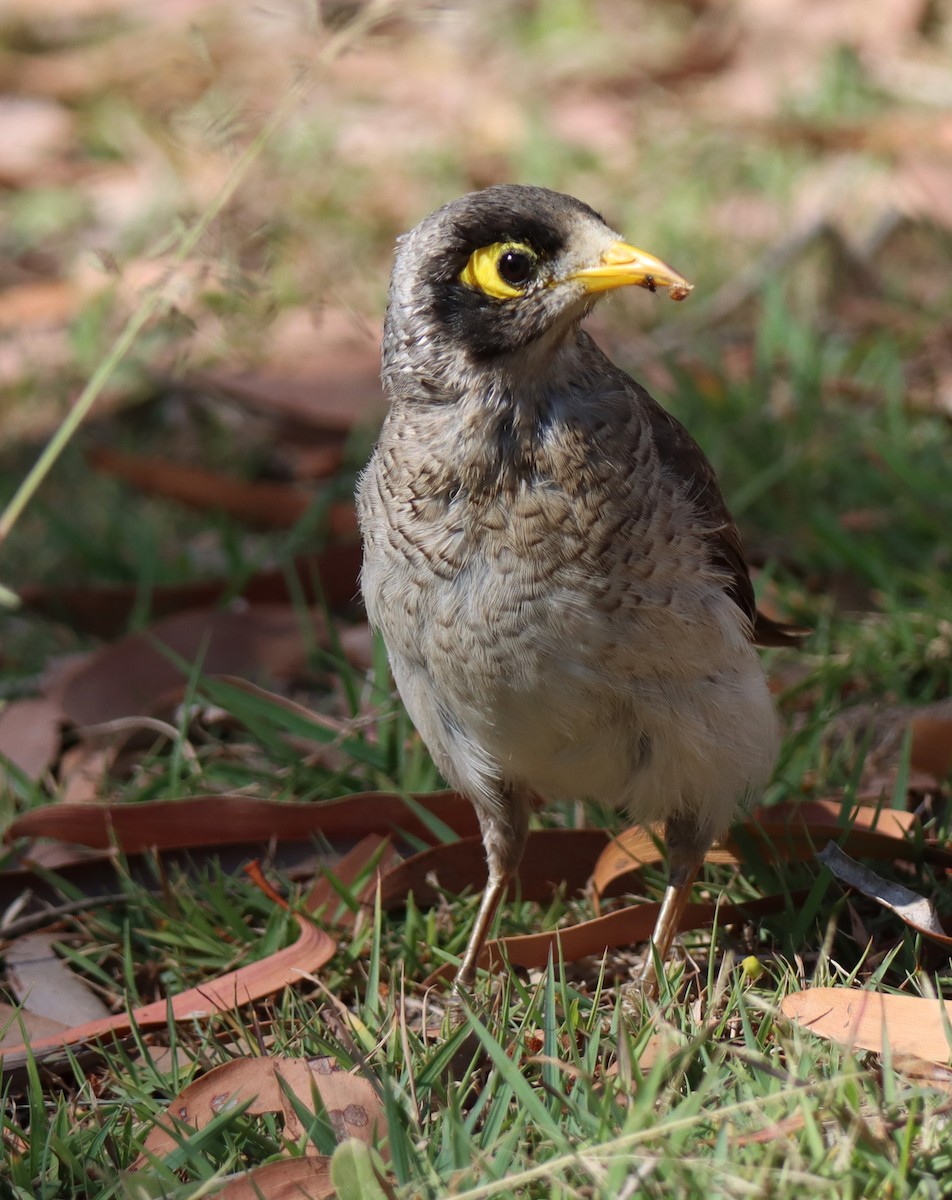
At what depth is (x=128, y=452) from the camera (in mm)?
6172

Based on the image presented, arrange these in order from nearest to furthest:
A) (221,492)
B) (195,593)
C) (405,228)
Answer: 1. (195,593)
2. (221,492)
3. (405,228)

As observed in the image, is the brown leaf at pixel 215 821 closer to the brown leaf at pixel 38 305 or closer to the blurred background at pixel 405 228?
the blurred background at pixel 405 228

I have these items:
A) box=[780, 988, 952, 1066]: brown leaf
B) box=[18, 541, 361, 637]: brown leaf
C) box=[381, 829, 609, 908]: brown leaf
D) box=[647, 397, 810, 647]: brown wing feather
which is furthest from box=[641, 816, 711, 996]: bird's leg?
box=[18, 541, 361, 637]: brown leaf

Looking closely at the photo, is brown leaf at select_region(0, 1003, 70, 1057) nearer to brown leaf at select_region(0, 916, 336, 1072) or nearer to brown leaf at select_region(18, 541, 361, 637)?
brown leaf at select_region(0, 916, 336, 1072)

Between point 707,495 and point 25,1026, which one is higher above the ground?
point 707,495

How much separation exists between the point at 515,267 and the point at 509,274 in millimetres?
19

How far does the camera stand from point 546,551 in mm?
3193

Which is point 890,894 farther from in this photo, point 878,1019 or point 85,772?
point 85,772

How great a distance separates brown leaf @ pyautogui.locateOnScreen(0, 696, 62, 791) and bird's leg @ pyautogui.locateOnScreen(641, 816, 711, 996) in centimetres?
184

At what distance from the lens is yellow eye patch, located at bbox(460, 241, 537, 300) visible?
318 cm

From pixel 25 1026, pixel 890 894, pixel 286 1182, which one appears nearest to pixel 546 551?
pixel 890 894

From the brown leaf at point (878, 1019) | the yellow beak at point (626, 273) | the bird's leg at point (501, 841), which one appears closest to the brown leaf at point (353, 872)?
the bird's leg at point (501, 841)

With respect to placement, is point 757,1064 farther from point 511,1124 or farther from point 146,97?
point 146,97

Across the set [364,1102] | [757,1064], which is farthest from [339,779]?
[757,1064]
